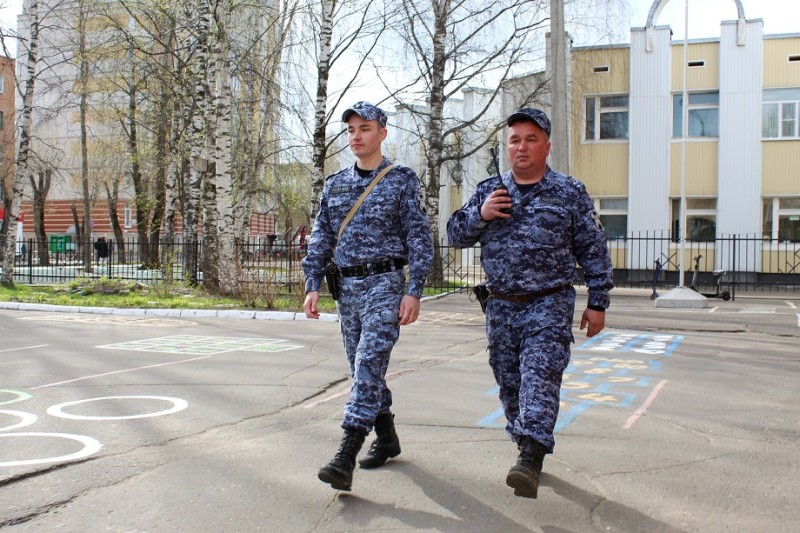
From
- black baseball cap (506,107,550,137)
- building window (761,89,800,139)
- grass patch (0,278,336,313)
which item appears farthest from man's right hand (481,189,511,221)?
building window (761,89,800,139)

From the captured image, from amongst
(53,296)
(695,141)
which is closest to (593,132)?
(695,141)

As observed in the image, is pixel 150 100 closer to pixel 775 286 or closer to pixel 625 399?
pixel 775 286

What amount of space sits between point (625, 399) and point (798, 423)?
1335mm

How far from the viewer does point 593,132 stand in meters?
25.5

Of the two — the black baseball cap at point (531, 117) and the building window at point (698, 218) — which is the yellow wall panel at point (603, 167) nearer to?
the building window at point (698, 218)

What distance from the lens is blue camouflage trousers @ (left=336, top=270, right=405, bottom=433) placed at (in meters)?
3.92

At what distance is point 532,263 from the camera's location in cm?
379

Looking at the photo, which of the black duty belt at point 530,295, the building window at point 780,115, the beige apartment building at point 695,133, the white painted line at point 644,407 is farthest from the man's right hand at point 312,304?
the building window at point 780,115

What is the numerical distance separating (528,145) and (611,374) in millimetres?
4463

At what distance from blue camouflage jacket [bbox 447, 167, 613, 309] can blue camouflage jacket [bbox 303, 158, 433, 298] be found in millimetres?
303

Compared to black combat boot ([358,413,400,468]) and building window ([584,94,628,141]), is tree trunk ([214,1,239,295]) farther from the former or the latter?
black combat boot ([358,413,400,468])

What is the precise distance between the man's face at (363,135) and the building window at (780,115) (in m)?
23.3

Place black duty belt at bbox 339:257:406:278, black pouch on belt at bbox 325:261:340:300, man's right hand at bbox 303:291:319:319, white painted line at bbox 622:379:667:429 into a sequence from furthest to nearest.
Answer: white painted line at bbox 622:379:667:429 → man's right hand at bbox 303:291:319:319 → black pouch on belt at bbox 325:261:340:300 → black duty belt at bbox 339:257:406:278

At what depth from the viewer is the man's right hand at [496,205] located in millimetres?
3717
